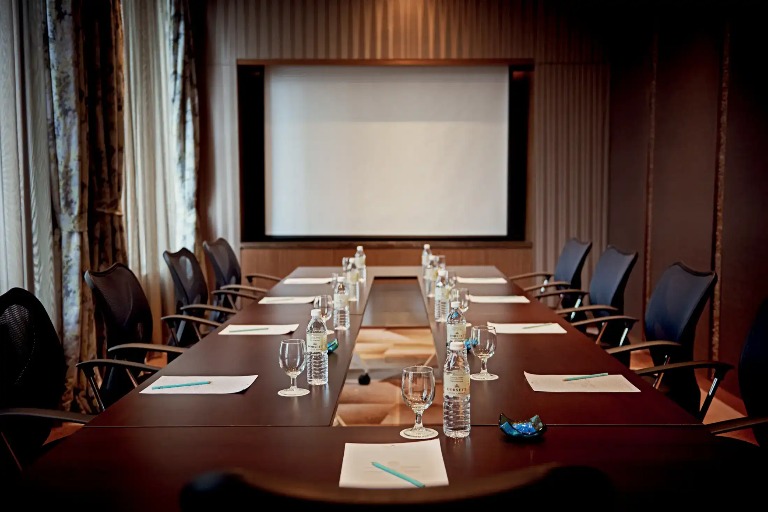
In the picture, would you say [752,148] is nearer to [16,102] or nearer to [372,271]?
[372,271]

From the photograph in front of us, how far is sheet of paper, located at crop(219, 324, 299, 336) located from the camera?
9.97 feet

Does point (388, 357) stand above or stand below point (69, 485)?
below

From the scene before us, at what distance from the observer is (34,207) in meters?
4.02

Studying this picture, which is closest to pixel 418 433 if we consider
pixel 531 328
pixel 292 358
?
pixel 292 358

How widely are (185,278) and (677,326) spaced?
2.55 metres

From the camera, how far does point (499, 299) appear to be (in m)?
3.94

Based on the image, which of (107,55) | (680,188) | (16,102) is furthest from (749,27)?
(16,102)

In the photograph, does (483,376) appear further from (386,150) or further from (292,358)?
(386,150)

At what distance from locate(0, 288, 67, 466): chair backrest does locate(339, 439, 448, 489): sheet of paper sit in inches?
41.1

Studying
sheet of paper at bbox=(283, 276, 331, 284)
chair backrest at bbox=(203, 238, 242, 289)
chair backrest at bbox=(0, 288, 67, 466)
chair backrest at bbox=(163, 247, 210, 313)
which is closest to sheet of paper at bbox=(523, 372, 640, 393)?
chair backrest at bbox=(0, 288, 67, 466)

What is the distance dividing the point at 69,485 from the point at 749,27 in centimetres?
453

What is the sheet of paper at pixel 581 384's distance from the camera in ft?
6.91

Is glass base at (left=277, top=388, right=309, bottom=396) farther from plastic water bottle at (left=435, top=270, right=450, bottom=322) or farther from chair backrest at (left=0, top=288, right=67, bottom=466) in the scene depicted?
plastic water bottle at (left=435, top=270, right=450, bottom=322)

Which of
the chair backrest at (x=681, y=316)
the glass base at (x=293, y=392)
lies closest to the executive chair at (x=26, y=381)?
the glass base at (x=293, y=392)
